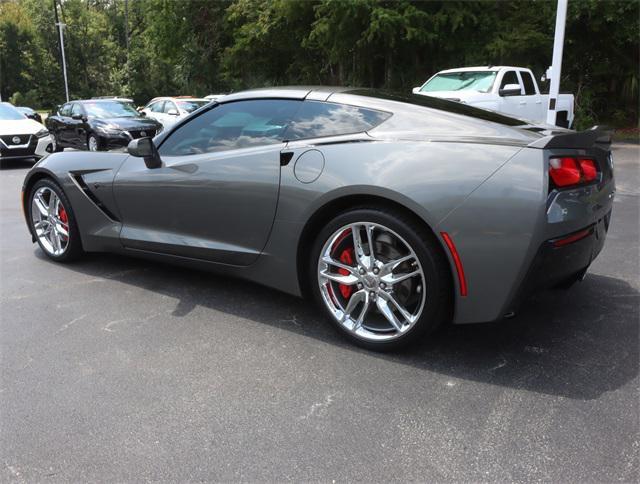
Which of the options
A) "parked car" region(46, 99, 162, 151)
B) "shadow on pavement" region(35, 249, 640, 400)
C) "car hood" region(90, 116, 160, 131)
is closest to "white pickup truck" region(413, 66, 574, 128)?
"car hood" region(90, 116, 160, 131)

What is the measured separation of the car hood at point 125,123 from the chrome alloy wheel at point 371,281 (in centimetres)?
1178

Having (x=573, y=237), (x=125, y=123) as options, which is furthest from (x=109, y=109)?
(x=573, y=237)

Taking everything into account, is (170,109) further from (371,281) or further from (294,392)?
(294,392)

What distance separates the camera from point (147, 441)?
93.7 inches

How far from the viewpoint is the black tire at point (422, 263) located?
284 centimetres

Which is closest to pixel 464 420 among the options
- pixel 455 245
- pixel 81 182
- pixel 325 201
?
pixel 455 245

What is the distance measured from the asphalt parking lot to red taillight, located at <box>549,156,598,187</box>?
94 cm

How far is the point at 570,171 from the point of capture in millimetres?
2727

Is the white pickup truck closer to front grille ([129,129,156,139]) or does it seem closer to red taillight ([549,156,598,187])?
front grille ([129,129,156,139])

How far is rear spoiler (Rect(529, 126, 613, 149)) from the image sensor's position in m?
2.69

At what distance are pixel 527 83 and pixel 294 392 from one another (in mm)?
11582

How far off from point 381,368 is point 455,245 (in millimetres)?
751

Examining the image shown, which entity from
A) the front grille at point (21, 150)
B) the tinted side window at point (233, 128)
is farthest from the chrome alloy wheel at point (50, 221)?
the front grille at point (21, 150)

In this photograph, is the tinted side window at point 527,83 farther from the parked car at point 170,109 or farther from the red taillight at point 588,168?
the red taillight at point 588,168
